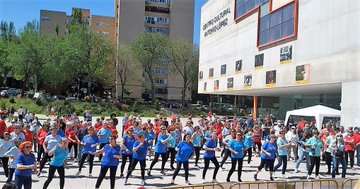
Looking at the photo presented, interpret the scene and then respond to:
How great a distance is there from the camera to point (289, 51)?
3212cm

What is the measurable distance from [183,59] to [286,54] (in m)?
36.3

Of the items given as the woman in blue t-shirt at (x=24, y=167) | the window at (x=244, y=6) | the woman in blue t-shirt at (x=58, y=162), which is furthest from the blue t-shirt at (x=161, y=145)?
the window at (x=244, y=6)

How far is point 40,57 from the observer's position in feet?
195

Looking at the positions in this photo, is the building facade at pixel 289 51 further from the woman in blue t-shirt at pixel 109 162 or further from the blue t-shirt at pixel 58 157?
the blue t-shirt at pixel 58 157

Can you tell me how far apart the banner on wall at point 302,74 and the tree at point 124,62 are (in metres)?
40.3

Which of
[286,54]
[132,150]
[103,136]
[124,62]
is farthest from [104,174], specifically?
[124,62]

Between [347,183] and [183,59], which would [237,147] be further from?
[183,59]

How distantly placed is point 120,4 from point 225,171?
66.6 m

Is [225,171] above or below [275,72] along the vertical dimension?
below

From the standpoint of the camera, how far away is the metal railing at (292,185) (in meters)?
8.54

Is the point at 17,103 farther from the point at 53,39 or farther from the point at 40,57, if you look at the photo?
the point at 53,39

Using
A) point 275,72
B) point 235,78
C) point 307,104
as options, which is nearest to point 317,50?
point 275,72

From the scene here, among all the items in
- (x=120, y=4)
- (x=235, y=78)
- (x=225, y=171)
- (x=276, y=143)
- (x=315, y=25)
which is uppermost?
(x=120, y=4)

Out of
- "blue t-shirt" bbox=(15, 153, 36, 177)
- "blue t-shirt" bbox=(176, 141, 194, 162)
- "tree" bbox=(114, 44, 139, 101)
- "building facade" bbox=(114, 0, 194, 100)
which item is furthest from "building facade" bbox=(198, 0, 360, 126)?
"building facade" bbox=(114, 0, 194, 100)
